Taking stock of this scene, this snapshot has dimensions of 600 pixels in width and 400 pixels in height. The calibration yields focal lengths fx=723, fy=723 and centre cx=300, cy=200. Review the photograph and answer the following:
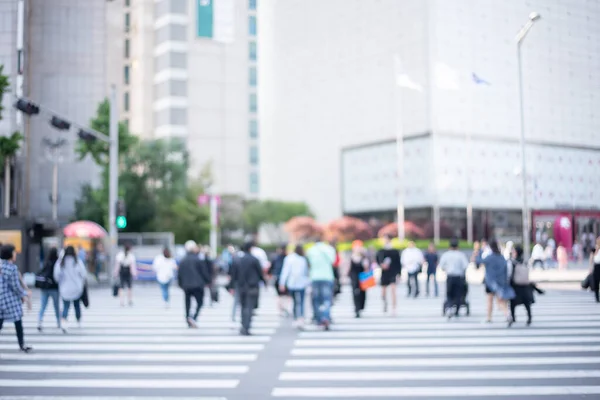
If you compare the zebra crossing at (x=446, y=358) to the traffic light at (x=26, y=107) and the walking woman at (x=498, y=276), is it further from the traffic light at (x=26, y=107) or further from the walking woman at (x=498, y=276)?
the traffic light at (x=26, y=107)

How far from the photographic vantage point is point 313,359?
35.1 feet

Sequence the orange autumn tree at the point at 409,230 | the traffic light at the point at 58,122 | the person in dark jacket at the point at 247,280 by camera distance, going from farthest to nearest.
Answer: the orange autumn tree at the point at 409,230 → the traffic light at the point at 58,122 → the person in dark jacket at the point at 247,280

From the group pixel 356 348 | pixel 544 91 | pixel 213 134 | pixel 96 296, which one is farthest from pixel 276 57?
pixel 356 348

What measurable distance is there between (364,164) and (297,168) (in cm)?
1155

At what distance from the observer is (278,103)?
78.1 m

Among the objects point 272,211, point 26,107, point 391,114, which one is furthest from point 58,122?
point 272,211

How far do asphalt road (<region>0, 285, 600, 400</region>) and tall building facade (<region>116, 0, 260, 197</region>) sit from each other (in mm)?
60419

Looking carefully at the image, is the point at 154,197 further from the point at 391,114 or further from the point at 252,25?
the point at 252,25

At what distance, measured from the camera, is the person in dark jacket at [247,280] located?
1406 cm

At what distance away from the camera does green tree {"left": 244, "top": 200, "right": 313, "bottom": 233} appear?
7400 centimetres

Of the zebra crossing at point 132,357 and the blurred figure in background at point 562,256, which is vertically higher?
the blurred figure in background at point 562,256

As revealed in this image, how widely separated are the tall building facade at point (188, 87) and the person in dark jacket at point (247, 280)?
2389 inches

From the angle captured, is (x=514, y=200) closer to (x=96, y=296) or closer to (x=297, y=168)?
(x=297, y=168)

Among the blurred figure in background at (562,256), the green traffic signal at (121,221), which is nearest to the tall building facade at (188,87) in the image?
the green traffic signal at (121,221)
